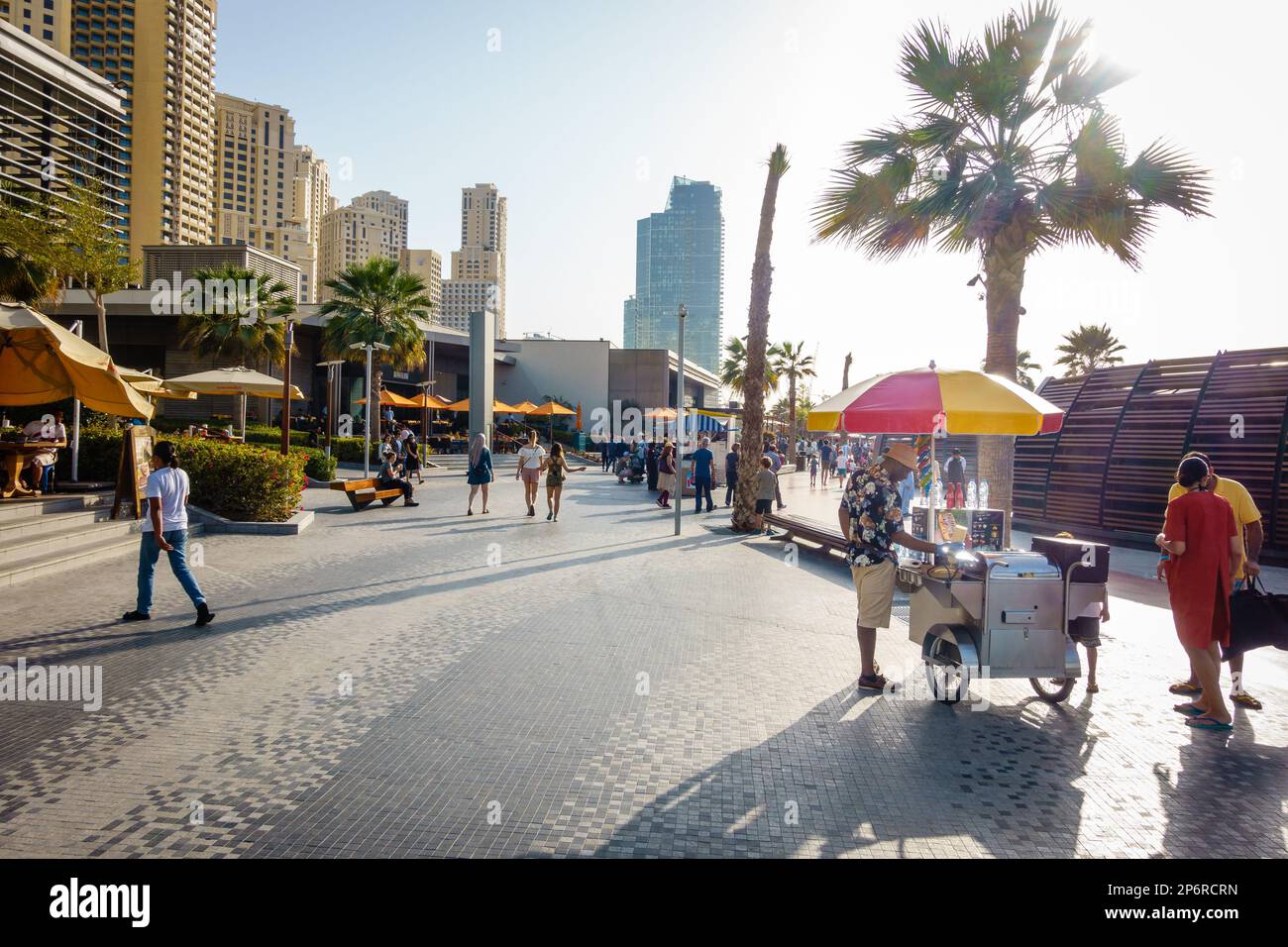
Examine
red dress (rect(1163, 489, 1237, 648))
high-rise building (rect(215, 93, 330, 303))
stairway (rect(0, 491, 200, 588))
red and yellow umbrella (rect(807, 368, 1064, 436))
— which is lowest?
stairway (rect(0, 491, 200, 588))

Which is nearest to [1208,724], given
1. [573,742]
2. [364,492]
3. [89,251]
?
[573,742]

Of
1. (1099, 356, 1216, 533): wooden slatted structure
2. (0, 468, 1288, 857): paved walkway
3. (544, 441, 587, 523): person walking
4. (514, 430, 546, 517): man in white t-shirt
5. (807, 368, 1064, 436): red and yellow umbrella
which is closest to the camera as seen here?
(0, 468, 1288, 857): paved walkway

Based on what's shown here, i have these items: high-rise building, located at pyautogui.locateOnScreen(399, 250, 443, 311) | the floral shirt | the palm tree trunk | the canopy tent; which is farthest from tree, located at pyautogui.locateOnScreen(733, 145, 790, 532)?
high-rise building, located at pyautogui.locateOnScreen(399, 250, 443, 311)

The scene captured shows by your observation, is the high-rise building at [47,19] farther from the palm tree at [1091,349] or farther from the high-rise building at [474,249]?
the palm tree at [1091,349]

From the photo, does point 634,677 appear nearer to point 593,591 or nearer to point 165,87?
point 593,591

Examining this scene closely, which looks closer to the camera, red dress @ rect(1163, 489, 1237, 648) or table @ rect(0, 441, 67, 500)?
red dress @ rect(1163, 489, 1237, 648)

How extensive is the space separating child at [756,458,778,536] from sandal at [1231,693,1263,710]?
10.2 meters

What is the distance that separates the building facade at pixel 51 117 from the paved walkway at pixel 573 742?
95.0 metres

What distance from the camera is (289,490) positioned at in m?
13.9

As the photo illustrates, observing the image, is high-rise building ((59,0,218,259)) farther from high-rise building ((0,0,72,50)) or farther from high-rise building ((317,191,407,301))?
high-rise building ((317,191,407,301))

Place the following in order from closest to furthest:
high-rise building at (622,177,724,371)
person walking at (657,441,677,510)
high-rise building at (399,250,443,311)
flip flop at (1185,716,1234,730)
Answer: flip flop at (1185,716,1234,730)
person walking at (657,441,677,510)
high-rise building at (622,177,724,371)
high-rise building at (399,250,443,311)

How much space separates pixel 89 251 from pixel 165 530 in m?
25.5

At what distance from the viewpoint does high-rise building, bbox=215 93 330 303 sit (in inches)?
6260
